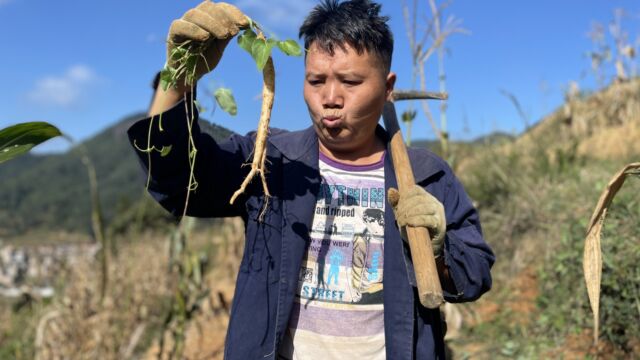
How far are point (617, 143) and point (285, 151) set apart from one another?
6.13 meters

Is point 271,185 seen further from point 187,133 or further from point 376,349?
point 376,349

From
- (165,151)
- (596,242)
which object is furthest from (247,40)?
(596,242)

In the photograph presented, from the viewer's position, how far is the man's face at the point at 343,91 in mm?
1482

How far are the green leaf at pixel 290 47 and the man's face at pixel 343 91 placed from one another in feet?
0.62

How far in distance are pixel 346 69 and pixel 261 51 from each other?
280 mm

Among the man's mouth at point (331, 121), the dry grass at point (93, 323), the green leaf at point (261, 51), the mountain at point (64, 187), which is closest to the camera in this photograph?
the green leaf at point (261, 51)

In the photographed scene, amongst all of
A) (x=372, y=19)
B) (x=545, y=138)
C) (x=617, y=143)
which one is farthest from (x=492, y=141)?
(x=372, y=19)

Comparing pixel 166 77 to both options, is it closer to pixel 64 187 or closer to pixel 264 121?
pixel 264 121

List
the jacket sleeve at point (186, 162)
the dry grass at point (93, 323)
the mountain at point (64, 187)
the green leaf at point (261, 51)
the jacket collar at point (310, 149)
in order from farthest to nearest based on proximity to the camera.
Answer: the mountain at point (64, 187)
the dry grass at point (93, 323)
the jacket collar at point (310, 149)
the jacket sleeve at point (186, 162)
the green leaf at point (261, 51)

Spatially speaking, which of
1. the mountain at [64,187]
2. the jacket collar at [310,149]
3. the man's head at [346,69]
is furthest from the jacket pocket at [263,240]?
the mountain at [64,187]

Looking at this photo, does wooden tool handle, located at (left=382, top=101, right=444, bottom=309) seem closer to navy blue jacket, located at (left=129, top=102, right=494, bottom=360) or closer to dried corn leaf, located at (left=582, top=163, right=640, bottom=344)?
navy blue jacket, located at (left=129, top=102, right=494, bottom=360)

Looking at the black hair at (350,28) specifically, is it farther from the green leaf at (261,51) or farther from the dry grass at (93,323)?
the dry grass at (93,323)

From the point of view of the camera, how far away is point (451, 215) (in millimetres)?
1598

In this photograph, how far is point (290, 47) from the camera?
1.30 meters
